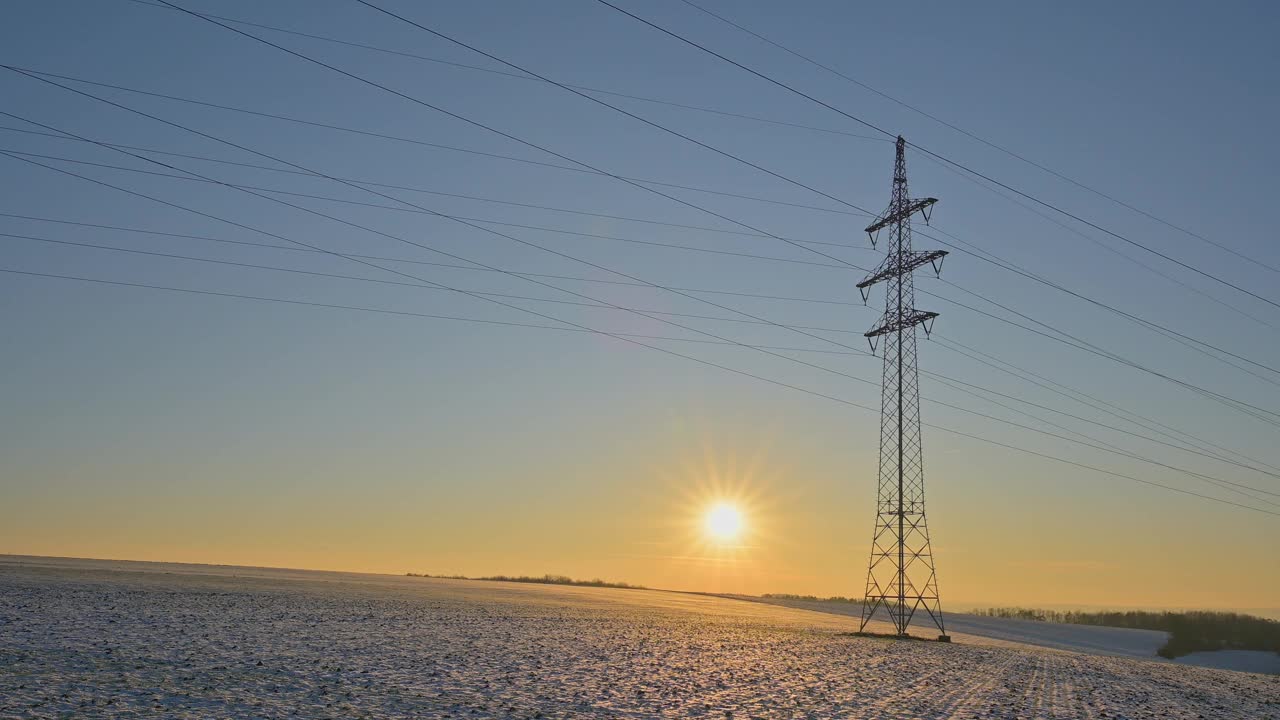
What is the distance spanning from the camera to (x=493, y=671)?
27.2 metres

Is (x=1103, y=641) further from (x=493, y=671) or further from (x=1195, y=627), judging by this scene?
(x=493, y=671)

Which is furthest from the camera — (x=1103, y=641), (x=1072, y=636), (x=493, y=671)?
(x=1072, y=636)

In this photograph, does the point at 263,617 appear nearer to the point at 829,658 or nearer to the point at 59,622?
the point at 59,622

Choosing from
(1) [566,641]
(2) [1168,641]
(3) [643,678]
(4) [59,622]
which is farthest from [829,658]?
(2) [1168,641]

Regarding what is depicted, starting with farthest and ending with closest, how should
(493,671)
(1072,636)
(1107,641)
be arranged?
(1072,636), (1107,641), (493,671)

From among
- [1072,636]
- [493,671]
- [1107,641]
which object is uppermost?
[493,671]

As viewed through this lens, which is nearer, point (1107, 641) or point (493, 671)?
point (493, 671)

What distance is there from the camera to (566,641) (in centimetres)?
3838

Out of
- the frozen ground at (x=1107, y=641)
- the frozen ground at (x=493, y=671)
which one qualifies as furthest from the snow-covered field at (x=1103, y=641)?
the frozen ground at (x=493, y=671)

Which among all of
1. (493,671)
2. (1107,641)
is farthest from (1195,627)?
(493,671)

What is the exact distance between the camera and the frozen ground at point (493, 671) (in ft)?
67.9

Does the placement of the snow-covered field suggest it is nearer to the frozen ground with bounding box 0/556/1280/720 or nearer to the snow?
the snow

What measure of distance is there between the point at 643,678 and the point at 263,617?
71.0ft

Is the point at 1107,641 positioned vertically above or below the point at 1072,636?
below
